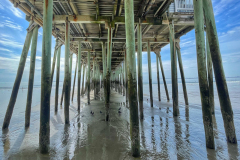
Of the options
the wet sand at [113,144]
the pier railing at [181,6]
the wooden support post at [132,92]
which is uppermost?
the pier railing at [181,6]

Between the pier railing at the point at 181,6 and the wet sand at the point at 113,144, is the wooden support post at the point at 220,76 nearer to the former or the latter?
the wet sand at the point at 113,144

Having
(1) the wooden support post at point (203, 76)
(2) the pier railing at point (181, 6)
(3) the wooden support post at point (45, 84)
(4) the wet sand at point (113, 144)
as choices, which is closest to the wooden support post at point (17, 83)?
(4) the wet sand at point (113, 144)

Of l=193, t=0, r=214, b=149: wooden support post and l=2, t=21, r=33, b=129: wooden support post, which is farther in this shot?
l=2, t=21, r=33, b=129: wooden support post

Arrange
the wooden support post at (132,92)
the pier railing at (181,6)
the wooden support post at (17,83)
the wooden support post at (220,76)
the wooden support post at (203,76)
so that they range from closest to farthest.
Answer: the wooden support post at (132,92) → the wooden support post at (203,76) → the wooden support post at (220,76) → the wooden support post at (17,83) → the pier railing at (181,6)

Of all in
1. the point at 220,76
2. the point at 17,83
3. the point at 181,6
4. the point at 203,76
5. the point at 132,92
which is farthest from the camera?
the point at 181,6

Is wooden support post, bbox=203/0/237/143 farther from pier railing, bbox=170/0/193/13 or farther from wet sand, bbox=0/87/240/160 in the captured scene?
pier railing, bbox=170/0/193/13

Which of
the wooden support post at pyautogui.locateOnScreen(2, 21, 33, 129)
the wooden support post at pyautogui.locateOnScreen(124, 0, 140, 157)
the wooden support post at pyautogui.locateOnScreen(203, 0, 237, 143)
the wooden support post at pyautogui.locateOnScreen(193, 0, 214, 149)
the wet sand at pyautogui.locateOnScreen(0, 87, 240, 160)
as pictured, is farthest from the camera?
the wooden support post at pyautogui.locateOnScreen(2, 21, 33, 129)

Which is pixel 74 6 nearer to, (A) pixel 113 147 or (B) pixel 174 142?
(A) pixel 113 147

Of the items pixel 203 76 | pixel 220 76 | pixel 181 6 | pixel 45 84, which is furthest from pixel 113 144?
pixel 181 6

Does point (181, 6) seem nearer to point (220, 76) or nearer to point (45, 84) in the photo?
point (220, 76)

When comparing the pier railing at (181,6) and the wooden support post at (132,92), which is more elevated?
the pier railing at (181,6)

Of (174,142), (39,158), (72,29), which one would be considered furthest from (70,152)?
(72,29)

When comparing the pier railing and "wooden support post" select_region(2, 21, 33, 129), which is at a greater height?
the pier railing

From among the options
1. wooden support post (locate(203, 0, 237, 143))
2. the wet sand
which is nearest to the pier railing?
wooden support post (locate(203, 0, 237, 143))
